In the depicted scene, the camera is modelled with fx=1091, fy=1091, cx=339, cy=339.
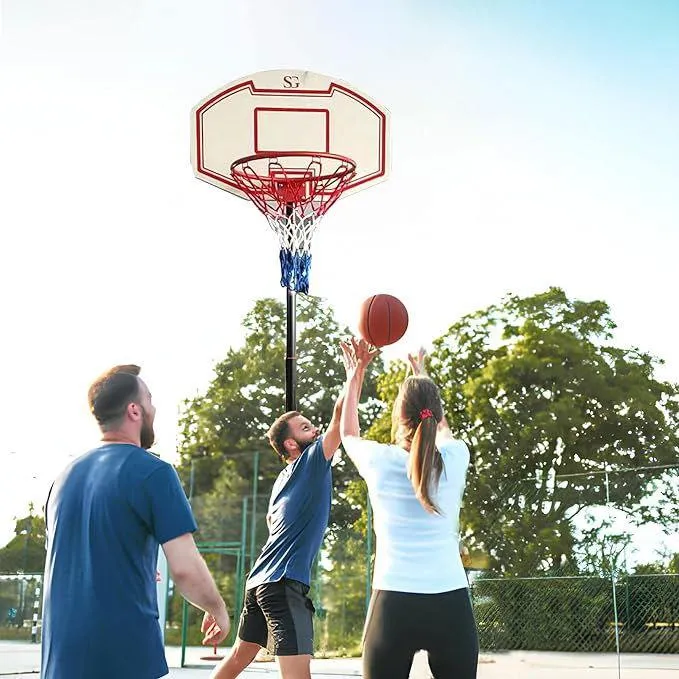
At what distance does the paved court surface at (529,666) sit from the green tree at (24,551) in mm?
954

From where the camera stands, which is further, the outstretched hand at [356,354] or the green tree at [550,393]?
the green tree at [550,393]

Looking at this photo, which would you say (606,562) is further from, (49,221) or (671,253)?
(49,221)

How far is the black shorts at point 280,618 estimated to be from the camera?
17.7 ft

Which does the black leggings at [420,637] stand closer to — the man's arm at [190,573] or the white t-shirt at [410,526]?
the white t-shirt at [410,526]

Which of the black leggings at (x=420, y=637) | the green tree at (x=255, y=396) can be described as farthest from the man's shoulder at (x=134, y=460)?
the green tree at (x=255, y=396)

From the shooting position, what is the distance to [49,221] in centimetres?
2366

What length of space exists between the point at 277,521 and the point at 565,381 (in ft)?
53.5

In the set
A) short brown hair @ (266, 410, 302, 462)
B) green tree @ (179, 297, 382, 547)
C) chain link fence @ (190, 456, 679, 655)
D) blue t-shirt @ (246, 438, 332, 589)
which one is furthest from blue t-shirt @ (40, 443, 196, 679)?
green tree @ (179, 297, 382, 547)

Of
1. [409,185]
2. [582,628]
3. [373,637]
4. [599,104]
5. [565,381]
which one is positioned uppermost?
[599,104]

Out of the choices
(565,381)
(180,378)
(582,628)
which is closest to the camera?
(582,628)

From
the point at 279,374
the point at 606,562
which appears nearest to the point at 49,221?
the point at 279,374

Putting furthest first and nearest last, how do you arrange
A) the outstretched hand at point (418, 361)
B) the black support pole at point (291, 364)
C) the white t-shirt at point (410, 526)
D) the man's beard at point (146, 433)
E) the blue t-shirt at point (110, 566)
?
the black support pole at point (291, 364), the outstretched hand at point (418, 361), the white t-shirt at point (410, 526), the man's beard at point (146, 433), the blue t-shirt at point (110, 566)

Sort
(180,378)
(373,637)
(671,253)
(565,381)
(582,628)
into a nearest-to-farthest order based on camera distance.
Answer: (373,637) < (582,628) < (565,381) < (671,253) < (180,378)

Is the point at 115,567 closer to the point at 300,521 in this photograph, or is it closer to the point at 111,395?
the point at 111,395
